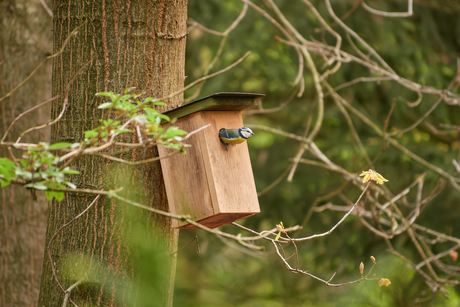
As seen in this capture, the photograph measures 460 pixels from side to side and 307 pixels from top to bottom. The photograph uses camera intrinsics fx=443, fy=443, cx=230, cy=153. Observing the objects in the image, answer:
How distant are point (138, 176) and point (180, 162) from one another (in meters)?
0.17

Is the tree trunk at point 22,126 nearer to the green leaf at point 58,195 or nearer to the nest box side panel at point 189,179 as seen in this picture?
the nest box side panel at point 189,179

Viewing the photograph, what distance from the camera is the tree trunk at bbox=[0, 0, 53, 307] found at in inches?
129

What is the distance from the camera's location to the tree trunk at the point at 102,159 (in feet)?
5.29

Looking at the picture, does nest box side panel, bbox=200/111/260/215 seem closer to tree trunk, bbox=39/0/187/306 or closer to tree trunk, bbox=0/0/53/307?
tree trunk, bbox=39/0/187/306

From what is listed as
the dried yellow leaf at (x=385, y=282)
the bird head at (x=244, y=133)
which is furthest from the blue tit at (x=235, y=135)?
the dried yellow leaf at (x=385, y=282)

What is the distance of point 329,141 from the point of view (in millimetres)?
4699

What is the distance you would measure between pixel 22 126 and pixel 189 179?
2.22 metres

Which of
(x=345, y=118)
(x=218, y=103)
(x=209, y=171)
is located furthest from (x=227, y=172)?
(x=345, y=118)

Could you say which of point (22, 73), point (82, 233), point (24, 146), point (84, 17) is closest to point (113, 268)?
point (82, 233)

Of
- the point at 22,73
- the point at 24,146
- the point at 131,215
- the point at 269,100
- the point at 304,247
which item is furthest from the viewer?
the point at 269,100

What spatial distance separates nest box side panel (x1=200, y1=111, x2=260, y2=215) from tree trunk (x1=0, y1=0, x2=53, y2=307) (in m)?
2.09

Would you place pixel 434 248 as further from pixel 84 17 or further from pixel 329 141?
pixel 84 17

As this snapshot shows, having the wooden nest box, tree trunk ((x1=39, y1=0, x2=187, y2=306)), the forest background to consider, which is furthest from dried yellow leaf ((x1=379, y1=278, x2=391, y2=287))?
the forest background

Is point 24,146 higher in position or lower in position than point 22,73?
lower
